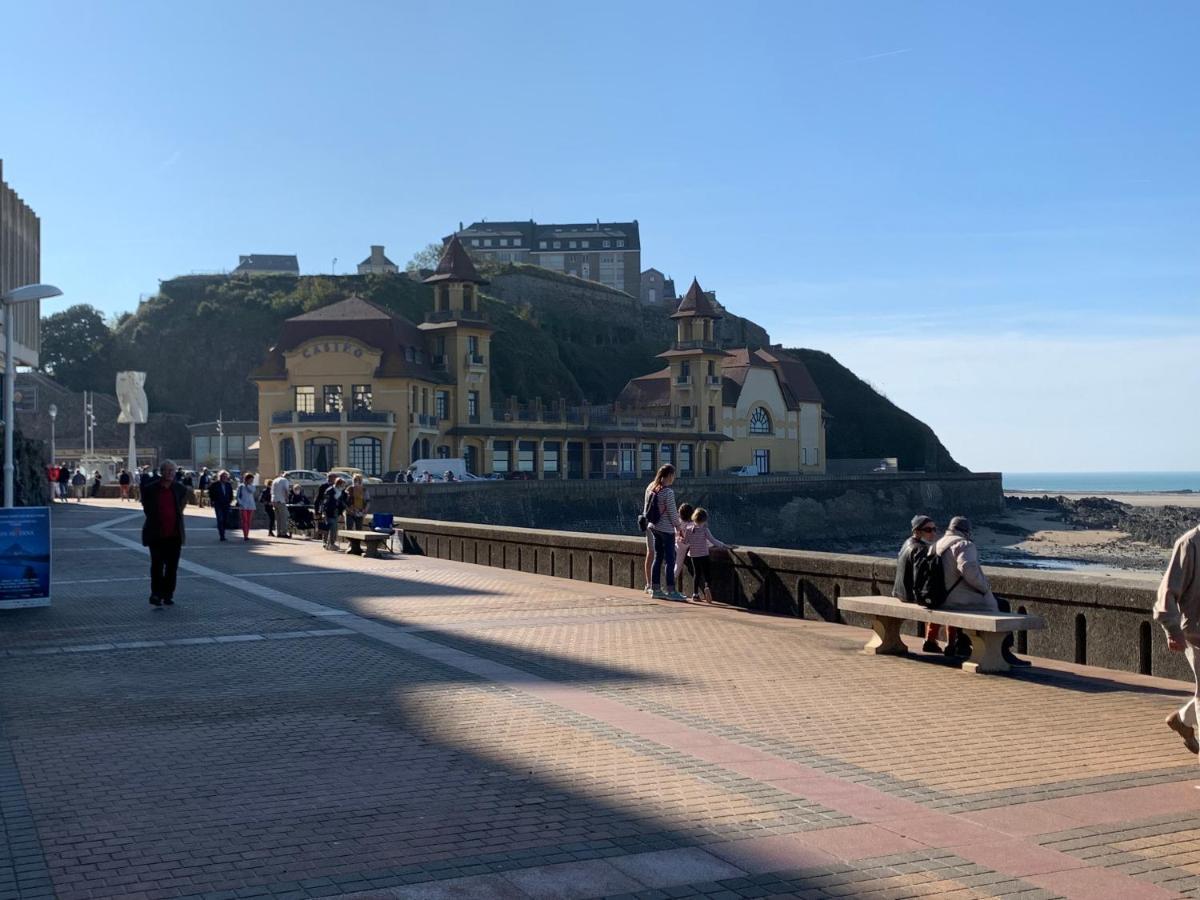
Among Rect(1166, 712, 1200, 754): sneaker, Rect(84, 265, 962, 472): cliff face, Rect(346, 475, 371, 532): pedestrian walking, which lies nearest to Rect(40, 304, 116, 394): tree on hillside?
Rect(84, 265, 962, 472): cliff face

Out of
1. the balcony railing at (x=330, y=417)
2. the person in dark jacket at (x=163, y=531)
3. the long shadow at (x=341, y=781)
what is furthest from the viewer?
the balcony railing at (x=330, y=417)

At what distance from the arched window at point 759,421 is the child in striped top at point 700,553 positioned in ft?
251

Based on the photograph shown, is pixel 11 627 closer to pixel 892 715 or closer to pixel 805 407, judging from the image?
pixel 892 715

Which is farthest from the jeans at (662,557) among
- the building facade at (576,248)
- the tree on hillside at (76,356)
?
the building facade at (576,248)

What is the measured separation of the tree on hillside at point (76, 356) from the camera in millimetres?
115375

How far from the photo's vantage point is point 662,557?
15430 millimetres

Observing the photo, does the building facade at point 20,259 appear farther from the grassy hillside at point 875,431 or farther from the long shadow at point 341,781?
the grassy hillside at point 875,431

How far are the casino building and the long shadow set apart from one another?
185 feet

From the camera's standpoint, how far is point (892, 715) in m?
8.25

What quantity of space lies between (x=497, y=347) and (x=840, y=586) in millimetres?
98391

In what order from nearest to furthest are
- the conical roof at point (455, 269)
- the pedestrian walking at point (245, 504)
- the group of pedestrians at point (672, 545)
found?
the group of pedestrians at point (672, 545) < the pedestrian walking at point (245, 504) < the conical roof at point (455, 269)

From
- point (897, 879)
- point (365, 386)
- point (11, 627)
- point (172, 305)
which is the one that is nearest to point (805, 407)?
point (365, 386)

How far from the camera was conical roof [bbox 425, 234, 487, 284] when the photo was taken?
241ft

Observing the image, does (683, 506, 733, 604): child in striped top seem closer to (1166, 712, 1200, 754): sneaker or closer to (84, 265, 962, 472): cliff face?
(1166, 712, 1200, 754): sneaker
